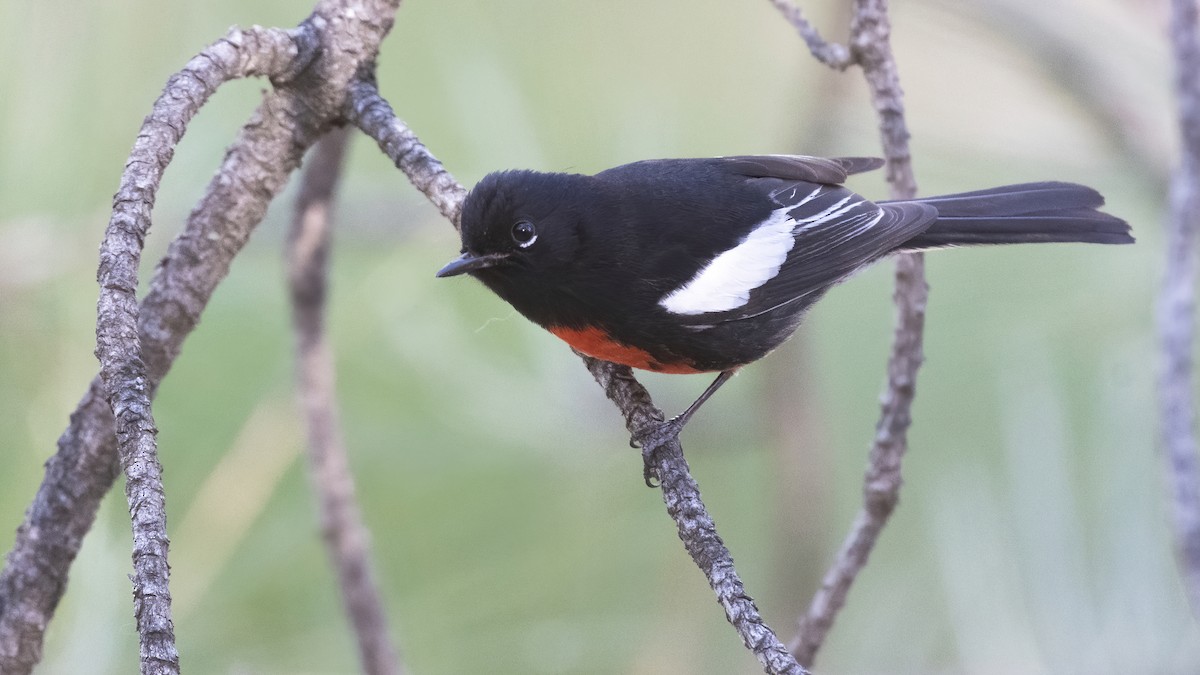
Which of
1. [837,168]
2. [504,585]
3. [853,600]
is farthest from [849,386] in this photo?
[504,585]

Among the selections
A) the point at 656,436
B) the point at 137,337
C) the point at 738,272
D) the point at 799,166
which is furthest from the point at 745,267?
the point at 137,337

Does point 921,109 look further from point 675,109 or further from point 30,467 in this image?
point 30,467

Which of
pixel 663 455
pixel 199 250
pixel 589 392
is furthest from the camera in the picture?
pixel 589 392

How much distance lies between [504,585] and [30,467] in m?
0.85

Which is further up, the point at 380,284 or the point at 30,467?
the point at 380,284

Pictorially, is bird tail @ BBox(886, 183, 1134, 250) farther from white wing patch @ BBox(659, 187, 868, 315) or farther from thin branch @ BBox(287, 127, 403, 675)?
thin branch @ BBox(287, 127, 403, 675)

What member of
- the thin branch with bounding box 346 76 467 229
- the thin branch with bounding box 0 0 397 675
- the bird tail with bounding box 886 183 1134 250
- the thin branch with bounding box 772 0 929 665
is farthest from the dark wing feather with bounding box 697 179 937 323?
the thin branch with bounding box 0 0 397 675

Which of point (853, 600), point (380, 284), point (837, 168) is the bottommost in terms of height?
point (853, 600)

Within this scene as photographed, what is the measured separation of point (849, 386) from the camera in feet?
8.66

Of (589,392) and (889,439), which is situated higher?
(589,392)

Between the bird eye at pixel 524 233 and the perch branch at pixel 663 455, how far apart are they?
19cm

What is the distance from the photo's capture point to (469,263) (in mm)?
1587

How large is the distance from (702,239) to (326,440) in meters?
0.84

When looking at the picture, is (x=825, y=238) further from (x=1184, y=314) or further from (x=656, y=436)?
(x=656, y=436)
